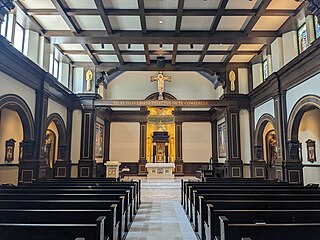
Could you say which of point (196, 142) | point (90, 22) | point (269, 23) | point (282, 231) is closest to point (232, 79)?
point (269, 23)

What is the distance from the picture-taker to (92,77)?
1280 cm

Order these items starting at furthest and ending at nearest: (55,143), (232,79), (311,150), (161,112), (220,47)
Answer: (161,112) < (232,79) < (55,143) < (220,47) < (311,150)

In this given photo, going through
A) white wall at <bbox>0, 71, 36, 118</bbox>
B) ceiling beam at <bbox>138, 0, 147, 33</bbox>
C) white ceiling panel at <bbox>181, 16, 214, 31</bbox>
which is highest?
white ceiling panel at <bbox>181, 16, 214, 31</bbox>

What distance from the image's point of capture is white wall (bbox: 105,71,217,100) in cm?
1697

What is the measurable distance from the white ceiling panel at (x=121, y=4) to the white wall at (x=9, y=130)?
494 cm

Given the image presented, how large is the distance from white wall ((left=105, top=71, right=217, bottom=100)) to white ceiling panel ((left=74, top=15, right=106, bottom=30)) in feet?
26.3

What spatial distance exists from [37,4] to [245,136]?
31.1 ft

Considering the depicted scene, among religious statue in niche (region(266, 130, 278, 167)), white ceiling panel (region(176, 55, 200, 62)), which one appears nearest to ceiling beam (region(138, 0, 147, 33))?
white ceiling panel (region(176, 55, 200, 62))

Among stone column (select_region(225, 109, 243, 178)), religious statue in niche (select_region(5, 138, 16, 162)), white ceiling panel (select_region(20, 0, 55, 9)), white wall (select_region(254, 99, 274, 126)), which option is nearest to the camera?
white ceiling panel (select_region(20, 0, 55, 9))

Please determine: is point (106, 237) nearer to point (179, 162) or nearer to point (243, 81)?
point (243, 81)

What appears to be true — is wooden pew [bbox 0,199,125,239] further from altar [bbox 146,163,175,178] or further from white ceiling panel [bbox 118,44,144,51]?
altar [bbox 146,163,175,178]

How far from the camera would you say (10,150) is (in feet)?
29.6

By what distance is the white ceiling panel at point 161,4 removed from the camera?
7.51 meters

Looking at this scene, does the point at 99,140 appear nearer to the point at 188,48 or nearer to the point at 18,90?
the point at 188,48
